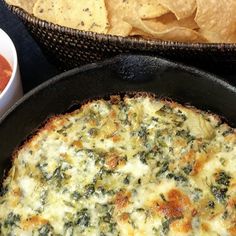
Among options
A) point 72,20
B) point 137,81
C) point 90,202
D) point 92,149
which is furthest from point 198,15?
point 90,202

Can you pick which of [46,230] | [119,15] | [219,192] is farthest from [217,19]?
[46,230]

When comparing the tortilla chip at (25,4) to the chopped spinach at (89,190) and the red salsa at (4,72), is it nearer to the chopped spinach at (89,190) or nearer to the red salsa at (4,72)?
the red salsa at (4,72)

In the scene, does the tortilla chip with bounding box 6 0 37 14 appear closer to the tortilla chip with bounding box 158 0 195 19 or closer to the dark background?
the dark background

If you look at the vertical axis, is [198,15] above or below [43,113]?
above

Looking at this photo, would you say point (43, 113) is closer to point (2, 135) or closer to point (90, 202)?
point (2, 135)

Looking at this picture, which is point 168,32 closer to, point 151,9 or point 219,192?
point 151,9

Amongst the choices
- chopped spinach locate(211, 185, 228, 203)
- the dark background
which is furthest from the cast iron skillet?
the dark background

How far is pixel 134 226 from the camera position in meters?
1.59

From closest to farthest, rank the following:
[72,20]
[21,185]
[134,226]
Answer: [134,226], [21,185], [72,20]

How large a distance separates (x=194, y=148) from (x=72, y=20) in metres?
0.66

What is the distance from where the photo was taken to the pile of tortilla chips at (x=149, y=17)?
1.97 meters

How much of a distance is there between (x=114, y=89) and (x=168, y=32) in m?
0.24

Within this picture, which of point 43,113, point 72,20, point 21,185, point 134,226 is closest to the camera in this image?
point 134,226

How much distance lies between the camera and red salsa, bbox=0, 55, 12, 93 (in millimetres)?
2049
